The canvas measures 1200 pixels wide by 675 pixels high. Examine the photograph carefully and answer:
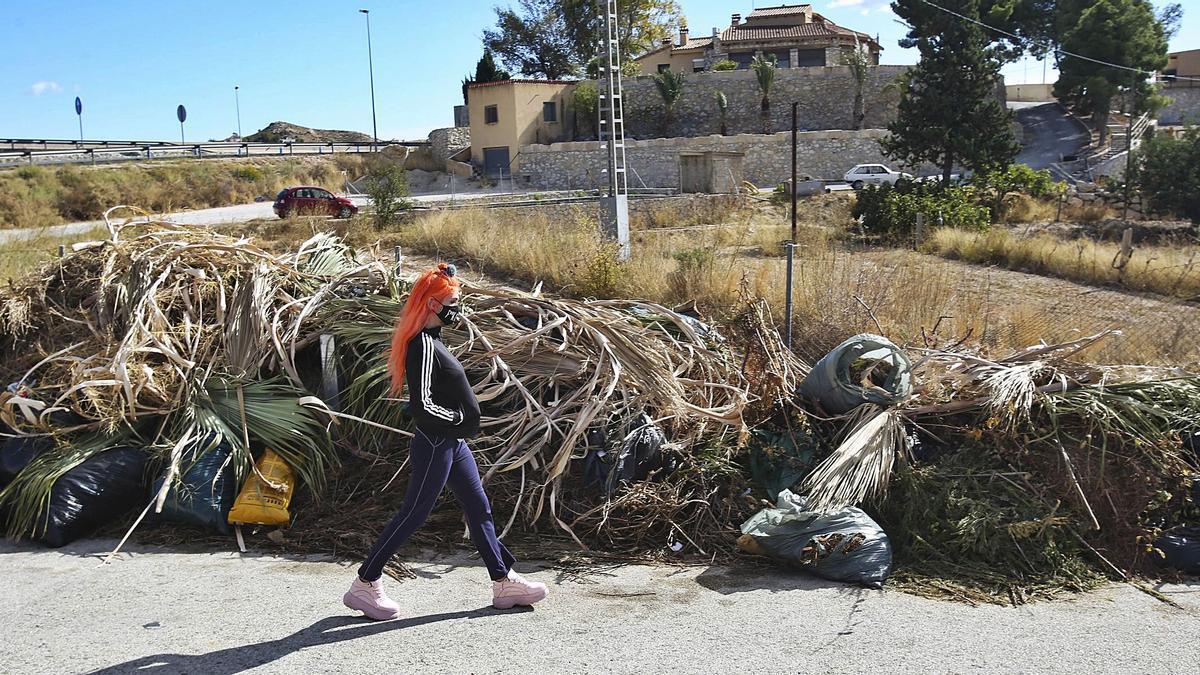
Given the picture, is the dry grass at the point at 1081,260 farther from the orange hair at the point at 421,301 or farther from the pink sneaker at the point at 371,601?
the pink sneaker at the point at 371,601

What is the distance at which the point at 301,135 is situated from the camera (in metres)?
65.1

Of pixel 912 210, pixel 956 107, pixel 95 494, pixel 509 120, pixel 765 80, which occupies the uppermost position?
pixel 765 80

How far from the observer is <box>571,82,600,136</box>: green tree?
45688 mm

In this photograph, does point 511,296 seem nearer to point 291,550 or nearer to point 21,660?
point 291,550

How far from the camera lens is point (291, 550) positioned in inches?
204

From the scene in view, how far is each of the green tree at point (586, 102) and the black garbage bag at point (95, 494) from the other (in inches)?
1641

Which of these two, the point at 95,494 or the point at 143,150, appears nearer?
the point at 95,494

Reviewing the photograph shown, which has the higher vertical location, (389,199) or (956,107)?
(956,107)

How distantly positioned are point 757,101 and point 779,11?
12821 millimetres

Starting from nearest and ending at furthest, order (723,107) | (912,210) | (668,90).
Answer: (912,210), (668,90), (723,107)

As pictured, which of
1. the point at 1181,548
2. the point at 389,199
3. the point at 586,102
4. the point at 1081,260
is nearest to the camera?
the point at 1181,548

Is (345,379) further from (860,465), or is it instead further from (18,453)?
(860,465)

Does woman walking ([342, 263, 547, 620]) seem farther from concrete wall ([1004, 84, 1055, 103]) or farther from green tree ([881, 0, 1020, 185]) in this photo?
concrete wall ([1004, 84, 1055, 103])

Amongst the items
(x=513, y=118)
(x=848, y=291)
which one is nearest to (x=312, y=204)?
(x=513, y=118)
